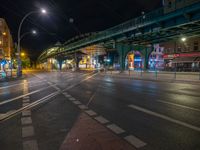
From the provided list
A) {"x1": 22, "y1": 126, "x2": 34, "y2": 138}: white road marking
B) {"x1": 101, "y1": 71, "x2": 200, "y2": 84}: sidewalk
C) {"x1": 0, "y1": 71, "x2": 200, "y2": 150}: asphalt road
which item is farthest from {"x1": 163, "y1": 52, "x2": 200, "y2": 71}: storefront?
{"x1": 22, "y1": 126, "x2": 34, "y2": 138}: white road marking

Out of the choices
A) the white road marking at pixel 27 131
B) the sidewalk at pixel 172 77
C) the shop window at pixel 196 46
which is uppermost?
the shop window at pixel 196 46

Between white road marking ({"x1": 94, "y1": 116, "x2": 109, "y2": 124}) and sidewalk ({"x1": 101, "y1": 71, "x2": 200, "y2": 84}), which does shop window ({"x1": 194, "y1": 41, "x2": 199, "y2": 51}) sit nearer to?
sidewalk ({"x1": 101, "y1": 71, "x2": 200, "y2": 84})

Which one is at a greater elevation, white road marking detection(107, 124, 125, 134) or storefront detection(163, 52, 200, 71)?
storefront detection(163, 52, 200, 71)

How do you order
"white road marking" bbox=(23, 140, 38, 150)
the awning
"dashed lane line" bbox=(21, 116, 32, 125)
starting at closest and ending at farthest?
1. "white road marking" bbox=(23, 140, 38, 150)
2. "dashed lane line" bbox=(21, 116, 32, 125)
3. the awning

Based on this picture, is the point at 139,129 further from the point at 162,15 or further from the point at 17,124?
the point at 162,15

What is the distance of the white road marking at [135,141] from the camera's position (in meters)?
3.85

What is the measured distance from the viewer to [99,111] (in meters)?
6.69

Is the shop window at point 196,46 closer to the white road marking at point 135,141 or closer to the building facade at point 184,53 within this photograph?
the building facade at point 184,53

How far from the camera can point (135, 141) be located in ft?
13.3

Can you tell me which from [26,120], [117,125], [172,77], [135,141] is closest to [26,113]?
[26,120]

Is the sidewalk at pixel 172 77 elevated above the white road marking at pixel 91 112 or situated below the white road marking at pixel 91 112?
above

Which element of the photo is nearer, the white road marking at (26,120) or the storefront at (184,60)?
the white road marking at (26,120)

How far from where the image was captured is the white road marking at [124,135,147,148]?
12.6ft

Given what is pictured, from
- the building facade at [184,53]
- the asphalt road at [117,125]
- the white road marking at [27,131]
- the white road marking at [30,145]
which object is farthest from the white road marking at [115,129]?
the building facade at [184,53]
